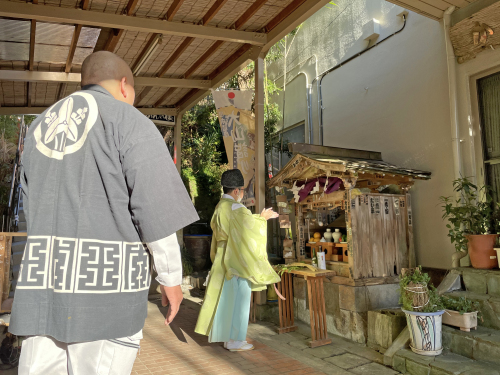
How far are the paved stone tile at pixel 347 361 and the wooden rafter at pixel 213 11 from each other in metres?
4.64

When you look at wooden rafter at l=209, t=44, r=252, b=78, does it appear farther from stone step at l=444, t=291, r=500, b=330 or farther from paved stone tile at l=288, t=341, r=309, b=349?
stone step at l=444, t=291, r=500, b=330

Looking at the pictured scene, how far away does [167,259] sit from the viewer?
1.79 meters

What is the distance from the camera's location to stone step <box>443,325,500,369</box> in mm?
3885

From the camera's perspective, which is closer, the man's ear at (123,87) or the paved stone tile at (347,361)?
the man's ear at (123,87)

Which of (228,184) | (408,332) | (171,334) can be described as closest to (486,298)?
(408,332)

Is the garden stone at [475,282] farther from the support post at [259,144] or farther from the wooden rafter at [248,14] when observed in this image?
the wooden rafter at [248,14]

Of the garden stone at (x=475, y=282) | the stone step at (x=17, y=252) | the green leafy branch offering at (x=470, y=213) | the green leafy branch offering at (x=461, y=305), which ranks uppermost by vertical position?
the green leafy branch offering at (x=470, y=213)

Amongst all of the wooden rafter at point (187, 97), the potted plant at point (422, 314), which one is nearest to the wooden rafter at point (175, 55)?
the wooden rafter at point (187, 97)

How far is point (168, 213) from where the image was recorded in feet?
5.80

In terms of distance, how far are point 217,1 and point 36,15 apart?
223cm

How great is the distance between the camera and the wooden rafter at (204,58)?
6.40m

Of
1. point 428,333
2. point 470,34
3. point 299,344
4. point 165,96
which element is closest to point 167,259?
point 428,333

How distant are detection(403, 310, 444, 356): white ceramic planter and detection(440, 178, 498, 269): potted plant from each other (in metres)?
1.25

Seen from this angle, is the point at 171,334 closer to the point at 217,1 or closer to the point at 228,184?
the point at 228,184
